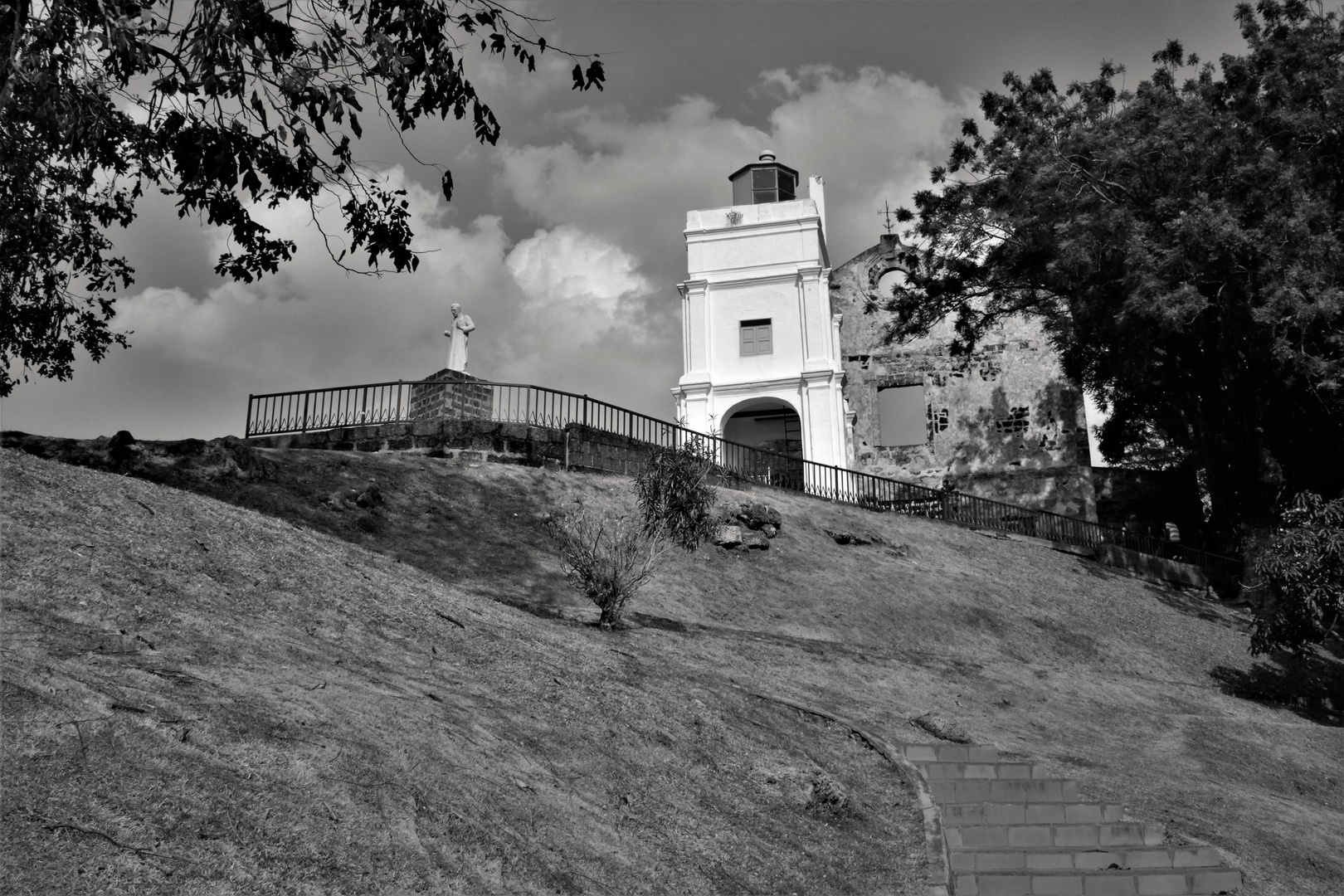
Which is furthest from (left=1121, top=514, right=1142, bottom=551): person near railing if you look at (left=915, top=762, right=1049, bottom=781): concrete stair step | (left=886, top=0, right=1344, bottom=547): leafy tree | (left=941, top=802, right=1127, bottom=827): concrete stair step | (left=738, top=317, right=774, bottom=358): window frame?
(left=941, top=802, right=1127, bottom=827): concrete stair step

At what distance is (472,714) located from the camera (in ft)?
26.8

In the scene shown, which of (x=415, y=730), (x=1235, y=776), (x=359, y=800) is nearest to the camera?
(x=359, y=800)

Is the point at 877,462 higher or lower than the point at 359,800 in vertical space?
higher

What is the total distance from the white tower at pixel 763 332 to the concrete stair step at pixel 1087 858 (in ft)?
70.2

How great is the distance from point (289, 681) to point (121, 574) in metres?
1.82

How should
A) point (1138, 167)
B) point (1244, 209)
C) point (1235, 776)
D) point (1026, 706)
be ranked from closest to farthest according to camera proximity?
point (1235, 776) → point (1026, 706) → point (1244, 209) → point (1138, 167)

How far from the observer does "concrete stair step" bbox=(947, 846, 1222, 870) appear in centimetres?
873

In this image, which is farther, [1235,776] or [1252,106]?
[1252,106]

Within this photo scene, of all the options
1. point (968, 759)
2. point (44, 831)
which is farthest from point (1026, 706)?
point (44, 831)

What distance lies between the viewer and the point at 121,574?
8.41 metres

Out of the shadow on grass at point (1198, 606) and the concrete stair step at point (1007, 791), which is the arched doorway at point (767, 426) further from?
the concrete stair step at point (1007, 791)

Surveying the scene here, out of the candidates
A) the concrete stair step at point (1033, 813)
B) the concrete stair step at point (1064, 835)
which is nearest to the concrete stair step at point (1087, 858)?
the concrete stair step at point (1064, 835)

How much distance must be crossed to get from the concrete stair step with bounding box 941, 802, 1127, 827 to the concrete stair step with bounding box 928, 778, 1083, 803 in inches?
6.9

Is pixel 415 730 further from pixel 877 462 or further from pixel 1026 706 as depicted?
pixel 877 462
